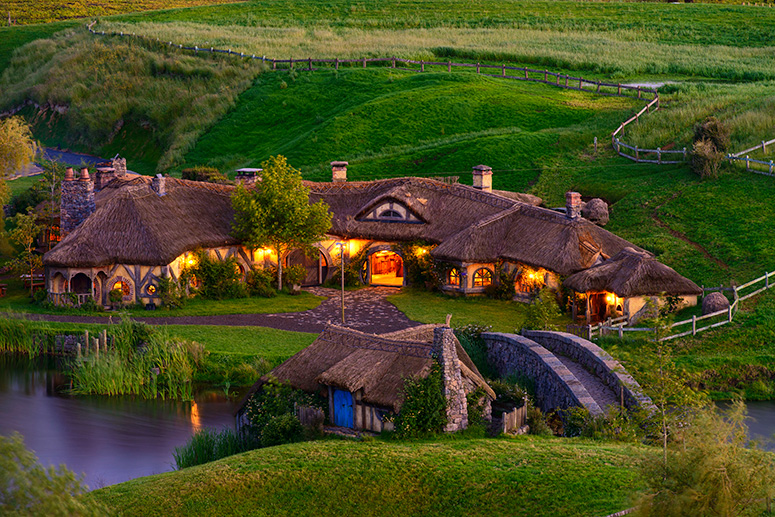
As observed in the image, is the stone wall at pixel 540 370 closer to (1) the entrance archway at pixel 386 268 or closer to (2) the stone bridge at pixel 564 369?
(2) the stone bridge at pixel 564 369

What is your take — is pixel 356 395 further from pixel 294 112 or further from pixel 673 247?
→ pixel 294 112

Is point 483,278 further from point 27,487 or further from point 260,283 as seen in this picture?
point 27,487

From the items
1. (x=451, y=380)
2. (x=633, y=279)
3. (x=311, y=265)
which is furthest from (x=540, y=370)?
(x=311, y=265)

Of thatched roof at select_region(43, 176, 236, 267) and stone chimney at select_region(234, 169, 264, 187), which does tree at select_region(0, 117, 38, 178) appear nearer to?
thatched roof at select_region(43, 176, 236, 267)

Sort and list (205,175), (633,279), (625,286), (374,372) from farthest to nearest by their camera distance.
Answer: (205,175)
(633,279)
(625,286)
(374,372)

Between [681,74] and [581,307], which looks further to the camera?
[681,74]

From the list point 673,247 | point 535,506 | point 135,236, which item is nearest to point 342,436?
point 535,506
